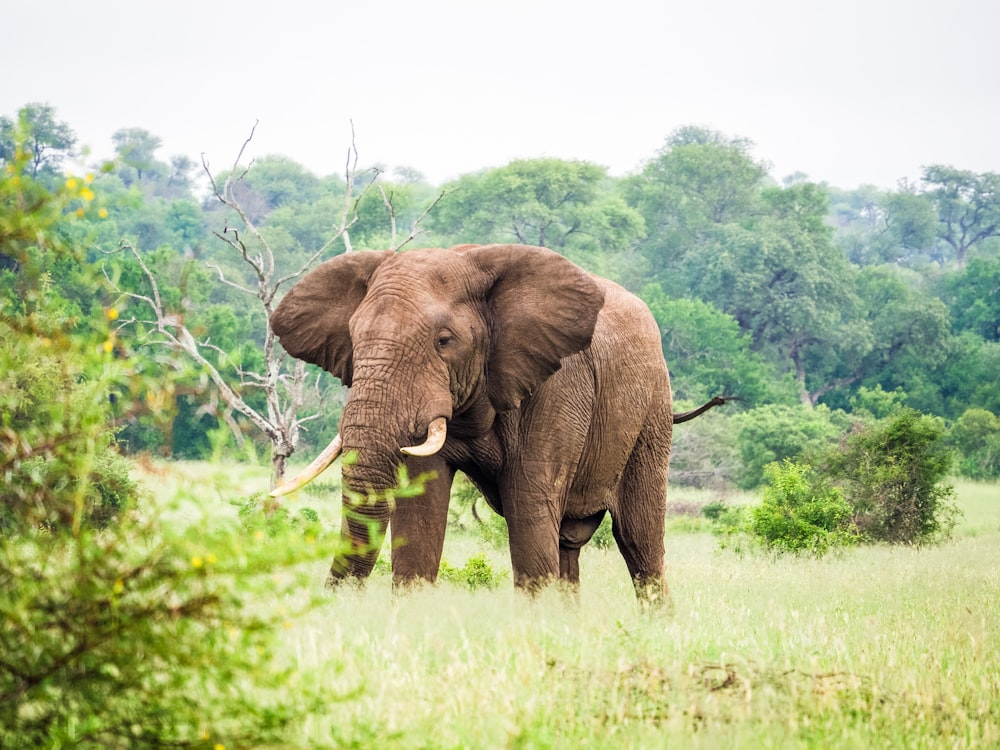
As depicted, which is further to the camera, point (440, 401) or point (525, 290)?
point (525, 290)

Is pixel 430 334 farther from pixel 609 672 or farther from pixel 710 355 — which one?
pixel 710 355

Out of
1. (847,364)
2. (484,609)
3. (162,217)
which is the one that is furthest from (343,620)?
(162,217)

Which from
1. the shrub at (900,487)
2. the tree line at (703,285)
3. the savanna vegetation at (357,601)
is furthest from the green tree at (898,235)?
the shrub at (900,487)

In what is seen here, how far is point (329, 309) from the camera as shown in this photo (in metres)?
8.90

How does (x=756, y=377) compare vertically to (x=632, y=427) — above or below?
below

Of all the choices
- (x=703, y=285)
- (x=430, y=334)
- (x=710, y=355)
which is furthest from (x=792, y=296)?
(x=430, y=334)

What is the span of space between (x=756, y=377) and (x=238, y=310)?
1710cm

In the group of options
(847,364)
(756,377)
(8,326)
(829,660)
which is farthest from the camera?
(847,364)

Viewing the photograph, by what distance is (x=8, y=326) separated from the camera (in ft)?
14.3

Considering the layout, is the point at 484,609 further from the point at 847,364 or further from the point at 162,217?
the point at 162,217

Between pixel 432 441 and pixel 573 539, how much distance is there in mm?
2652

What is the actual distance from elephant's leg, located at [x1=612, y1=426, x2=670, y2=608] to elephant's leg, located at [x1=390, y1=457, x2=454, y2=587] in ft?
7.28

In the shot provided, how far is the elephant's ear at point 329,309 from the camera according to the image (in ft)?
28.9

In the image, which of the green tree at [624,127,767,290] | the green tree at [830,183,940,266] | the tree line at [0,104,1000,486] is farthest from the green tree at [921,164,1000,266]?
the green tree at [624,127,767,290]
